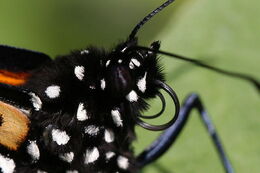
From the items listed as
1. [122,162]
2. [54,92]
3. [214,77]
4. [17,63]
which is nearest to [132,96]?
[54,92]

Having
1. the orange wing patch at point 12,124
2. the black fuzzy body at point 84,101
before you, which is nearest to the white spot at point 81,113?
the black fuzzy body at point 84,101

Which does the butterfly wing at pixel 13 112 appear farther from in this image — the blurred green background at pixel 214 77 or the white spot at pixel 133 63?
the blurred green background at pixel 214 77

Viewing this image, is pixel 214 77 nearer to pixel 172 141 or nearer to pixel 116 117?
pixel 172 141

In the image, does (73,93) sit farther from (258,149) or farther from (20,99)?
(258,149)

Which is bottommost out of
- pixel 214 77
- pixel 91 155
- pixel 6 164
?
pixel 6 164

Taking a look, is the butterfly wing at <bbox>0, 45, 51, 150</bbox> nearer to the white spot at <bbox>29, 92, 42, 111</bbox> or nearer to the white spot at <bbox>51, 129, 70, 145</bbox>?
the white spot at <bbox>29, 92, 42, 111</bbox>

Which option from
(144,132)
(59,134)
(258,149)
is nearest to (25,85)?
(59,134)
